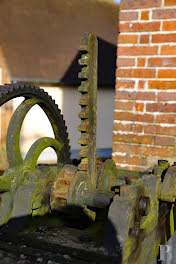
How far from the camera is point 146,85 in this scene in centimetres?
298

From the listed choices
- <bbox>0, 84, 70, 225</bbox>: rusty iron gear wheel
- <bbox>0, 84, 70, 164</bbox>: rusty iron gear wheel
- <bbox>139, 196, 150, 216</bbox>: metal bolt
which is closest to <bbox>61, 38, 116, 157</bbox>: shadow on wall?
<bbox>0, 84, 70, 164</bbox>: rusty iron gear wheel

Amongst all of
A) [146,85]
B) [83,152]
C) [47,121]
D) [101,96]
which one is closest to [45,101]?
[83,152]

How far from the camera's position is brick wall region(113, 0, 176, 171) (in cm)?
289

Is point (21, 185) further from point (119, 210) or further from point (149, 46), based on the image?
point (149, 46)

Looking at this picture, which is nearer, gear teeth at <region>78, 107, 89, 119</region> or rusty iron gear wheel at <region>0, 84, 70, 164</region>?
rusty iron gear wheel at <region>0, 84, 70, 164</region>

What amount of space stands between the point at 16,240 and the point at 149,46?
2.08m

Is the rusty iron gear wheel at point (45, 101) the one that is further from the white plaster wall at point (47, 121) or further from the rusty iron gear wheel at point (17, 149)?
the white plaster wall at point (47, 121)

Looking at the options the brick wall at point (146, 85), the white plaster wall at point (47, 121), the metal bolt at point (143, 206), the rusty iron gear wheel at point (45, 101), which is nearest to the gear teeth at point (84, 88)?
the rusty iron gear wheel at point (45, 101)

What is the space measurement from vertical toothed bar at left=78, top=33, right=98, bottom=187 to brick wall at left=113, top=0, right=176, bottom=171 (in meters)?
1.28

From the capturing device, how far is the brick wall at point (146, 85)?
289 cm

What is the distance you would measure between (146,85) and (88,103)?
4.46 feet

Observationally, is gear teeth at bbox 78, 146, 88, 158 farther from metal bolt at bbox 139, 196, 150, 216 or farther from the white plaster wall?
the white plaster wall

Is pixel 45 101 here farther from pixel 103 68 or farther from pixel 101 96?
pixel 103 68

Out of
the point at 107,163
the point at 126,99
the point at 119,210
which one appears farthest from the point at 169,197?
the point at 126,99
